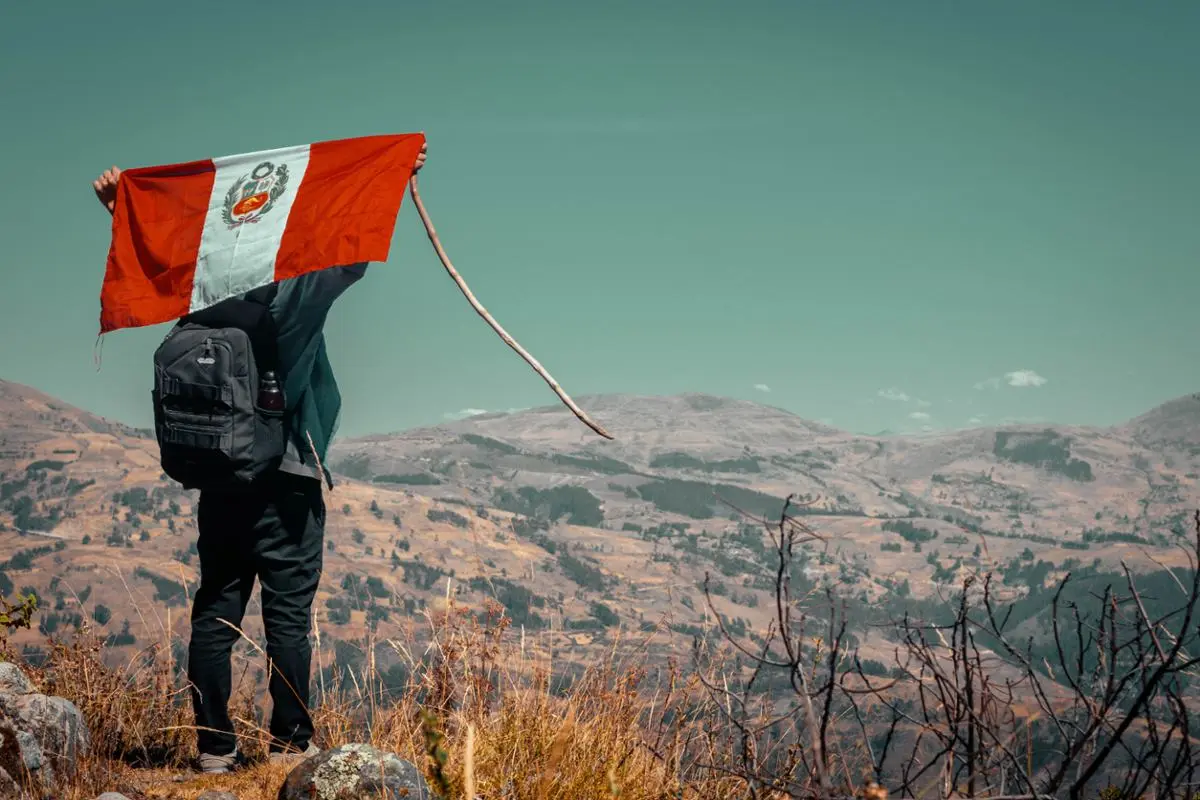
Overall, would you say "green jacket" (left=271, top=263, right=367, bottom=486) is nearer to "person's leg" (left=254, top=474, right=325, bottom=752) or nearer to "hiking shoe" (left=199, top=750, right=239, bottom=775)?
"person's leg" (left=254, top=474, right=325, bottom=752)

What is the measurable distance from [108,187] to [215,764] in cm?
342

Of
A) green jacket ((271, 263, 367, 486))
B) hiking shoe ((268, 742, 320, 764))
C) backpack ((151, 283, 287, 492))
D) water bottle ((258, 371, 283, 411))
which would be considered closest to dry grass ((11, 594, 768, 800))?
hiking shoe ((268, 742, 320, 764))

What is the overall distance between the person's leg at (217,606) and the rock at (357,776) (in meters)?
1.26

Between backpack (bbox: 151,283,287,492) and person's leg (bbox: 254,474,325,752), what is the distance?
0.72 ft

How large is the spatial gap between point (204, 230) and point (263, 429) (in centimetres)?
152

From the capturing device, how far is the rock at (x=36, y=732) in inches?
152

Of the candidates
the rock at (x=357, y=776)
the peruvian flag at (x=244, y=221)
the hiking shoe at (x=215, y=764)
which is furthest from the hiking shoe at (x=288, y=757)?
the peruvian flag at (x=244, y=221)

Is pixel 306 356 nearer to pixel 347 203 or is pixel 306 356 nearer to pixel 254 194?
pixel 347 203

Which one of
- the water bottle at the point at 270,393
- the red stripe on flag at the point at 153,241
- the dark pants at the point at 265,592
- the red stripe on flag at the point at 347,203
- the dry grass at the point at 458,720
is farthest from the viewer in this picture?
the red stripe on flag at the point at 153,241

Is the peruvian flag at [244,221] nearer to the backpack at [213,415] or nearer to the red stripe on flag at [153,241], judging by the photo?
the red stripe on flag at [153,241]

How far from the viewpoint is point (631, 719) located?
478 centimetres

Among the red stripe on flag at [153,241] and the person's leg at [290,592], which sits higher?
the red stripe on flag at [153,241]

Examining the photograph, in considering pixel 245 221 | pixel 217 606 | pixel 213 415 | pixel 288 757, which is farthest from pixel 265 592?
pixel 245 221

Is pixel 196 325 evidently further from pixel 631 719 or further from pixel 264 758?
pixel 631 719
